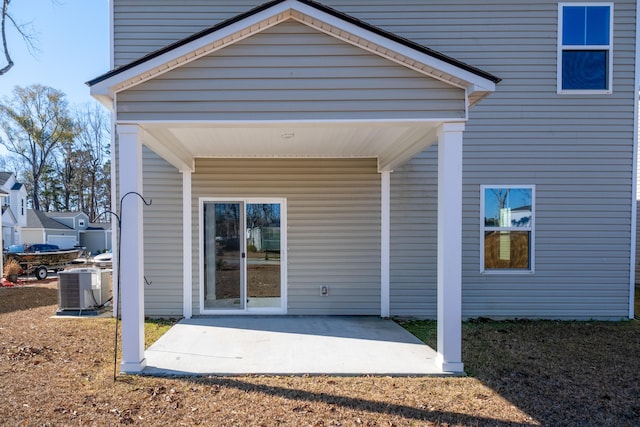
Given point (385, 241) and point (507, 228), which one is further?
point (385, 241)

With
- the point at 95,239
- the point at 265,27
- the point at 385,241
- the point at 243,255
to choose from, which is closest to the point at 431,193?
the point at 385,241

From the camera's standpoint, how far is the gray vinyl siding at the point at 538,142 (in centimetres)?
651

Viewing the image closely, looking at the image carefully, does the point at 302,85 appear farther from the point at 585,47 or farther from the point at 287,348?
the point at 585,47

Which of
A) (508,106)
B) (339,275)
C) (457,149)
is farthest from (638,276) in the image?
(457,149)

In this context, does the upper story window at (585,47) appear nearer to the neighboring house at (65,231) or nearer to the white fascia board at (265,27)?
the white fascia board at (265,27)

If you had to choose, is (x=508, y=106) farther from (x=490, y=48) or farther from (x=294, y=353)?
(x=294, y=353)

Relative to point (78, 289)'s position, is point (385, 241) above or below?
above

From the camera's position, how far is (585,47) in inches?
257

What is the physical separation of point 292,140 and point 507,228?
414 cm

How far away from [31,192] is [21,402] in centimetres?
3427

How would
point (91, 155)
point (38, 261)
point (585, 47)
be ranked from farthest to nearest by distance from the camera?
1. point (91, 155)
2. point (38, 261)
3. point (585, 47)

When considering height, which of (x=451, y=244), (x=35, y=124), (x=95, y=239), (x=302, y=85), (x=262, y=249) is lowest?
(x=95, y=239)

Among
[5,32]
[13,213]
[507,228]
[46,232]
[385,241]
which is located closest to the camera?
[507,228]

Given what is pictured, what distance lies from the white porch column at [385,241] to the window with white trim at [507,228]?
164cm
